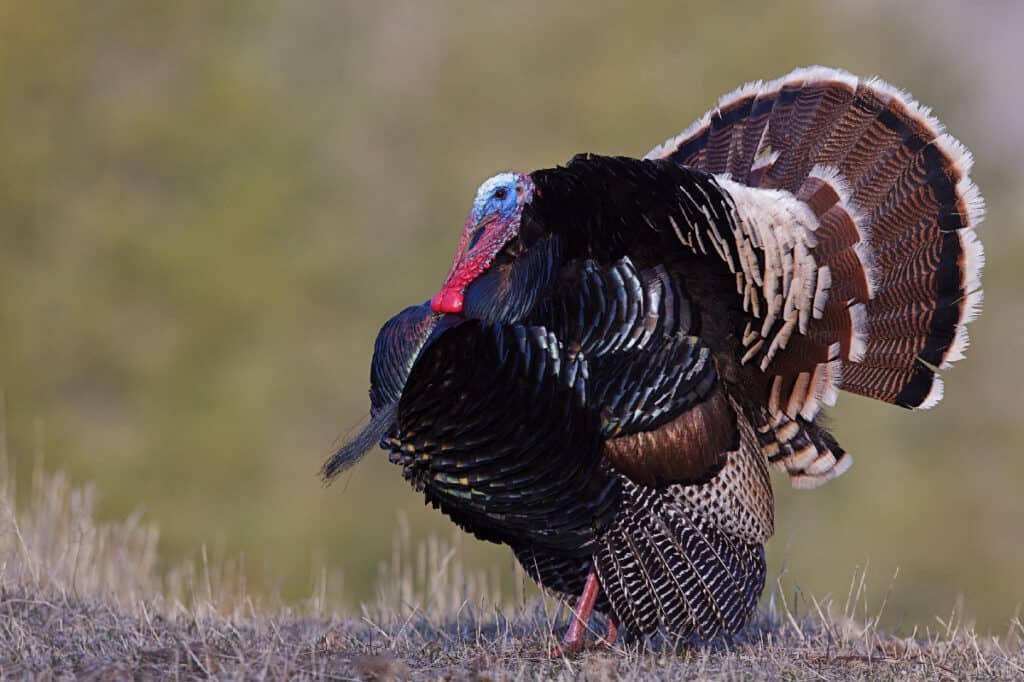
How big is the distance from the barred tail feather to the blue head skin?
1.12 metres

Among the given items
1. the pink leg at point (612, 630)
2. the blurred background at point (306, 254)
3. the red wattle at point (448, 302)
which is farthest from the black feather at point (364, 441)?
the blurred background at point (306, 254)

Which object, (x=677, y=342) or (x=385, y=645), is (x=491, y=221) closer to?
(x=677, y=342)

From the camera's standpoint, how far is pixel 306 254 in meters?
17.6

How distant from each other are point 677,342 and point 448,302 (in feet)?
2.82

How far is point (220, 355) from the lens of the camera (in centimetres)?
1688

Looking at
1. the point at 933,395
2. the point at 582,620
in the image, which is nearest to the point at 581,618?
the point at 582,620

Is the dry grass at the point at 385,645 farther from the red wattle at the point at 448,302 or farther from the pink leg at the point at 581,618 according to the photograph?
the red wattle at the point at 448,302

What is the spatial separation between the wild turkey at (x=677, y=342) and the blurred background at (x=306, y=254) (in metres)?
10.8

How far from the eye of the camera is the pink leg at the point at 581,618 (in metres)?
4.63

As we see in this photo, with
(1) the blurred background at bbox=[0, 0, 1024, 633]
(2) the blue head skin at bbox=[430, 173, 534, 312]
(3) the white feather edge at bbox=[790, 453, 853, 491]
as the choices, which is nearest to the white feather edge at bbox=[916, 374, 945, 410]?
(3) the white feather edge at bbox=[790, 453, 853, 491]

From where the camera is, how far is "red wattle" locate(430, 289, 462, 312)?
4430mm

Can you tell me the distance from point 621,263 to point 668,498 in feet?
2.88

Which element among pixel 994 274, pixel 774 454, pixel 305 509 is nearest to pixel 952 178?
pixel 774 454

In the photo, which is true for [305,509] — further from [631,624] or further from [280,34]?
[631,624]
